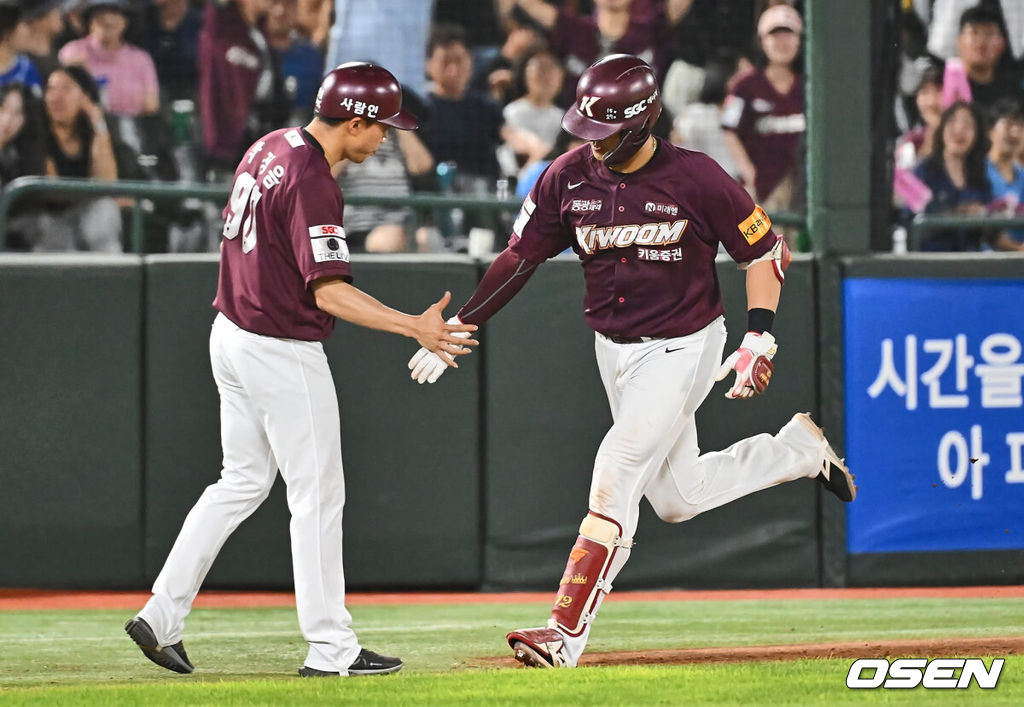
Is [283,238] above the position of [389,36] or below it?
below

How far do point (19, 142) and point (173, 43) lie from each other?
3.54 feet

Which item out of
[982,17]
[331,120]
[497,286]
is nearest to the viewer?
[331,120]

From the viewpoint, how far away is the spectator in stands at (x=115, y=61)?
341 inches

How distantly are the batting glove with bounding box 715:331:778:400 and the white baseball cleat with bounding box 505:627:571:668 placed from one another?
3.30 ft

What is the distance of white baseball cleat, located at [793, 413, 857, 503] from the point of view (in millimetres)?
5996

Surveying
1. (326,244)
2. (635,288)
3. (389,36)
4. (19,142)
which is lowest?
(635,288)

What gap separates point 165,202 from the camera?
8.12 metres

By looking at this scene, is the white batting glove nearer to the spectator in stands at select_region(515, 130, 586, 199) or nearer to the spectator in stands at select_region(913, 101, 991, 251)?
the spectator in stands at select_region(515, 130, 586, 199)

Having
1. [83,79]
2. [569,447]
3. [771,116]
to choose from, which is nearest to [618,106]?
[569,447]

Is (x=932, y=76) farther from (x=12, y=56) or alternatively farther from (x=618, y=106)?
(x=12, y=56)

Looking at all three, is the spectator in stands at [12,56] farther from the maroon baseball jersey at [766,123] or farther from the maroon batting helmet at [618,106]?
the maroon batting helmet at [618,106]

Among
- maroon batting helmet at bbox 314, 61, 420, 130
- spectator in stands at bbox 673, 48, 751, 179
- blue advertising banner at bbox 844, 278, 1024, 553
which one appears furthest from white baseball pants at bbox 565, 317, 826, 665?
spectator in stands at bbox 673, 48, 751, 179

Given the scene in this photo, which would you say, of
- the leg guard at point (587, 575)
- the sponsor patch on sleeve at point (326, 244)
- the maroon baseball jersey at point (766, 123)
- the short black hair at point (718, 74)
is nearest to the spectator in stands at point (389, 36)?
the short black hair at point (718, 74)

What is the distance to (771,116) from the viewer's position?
8.37m
